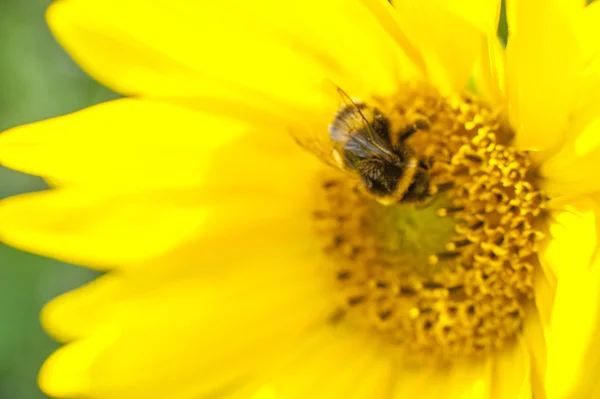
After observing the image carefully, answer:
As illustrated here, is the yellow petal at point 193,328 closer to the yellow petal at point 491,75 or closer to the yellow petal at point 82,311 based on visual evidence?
the yellow petal at point 82,311

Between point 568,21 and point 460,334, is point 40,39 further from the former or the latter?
point 568,21

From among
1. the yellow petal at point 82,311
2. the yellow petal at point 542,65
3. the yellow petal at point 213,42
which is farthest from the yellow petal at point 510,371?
the yellow petal at point 82,311

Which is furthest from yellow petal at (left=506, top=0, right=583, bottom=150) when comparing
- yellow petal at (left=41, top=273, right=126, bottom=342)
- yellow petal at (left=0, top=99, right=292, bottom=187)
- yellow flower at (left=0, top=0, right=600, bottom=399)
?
yellow petal at (left=41, top=273, right=126, bottom=342)

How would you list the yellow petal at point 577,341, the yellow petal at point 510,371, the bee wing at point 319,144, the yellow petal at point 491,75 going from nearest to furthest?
the yellow petal at point 577,341
the yellow petal at point 491,75
the yellow petal at point 510,371
the bee wing at point 319,144

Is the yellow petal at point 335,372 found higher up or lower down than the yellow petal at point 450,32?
lower down

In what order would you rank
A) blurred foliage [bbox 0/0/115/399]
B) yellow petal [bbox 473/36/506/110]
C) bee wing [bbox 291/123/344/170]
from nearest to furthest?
yellow petal [bbox 473/36/506/110]
bee wing [bbox 291/123/344/170]
blurred foliage [bbox 0/0/115/399]

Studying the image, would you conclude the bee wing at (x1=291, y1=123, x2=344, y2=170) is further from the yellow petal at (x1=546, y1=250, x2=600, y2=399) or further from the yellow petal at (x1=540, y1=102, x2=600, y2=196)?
the yellow petal at (x1=546, y1=250, x2=600, y2=399)

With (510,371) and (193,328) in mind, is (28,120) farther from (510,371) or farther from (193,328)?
(510,371)
